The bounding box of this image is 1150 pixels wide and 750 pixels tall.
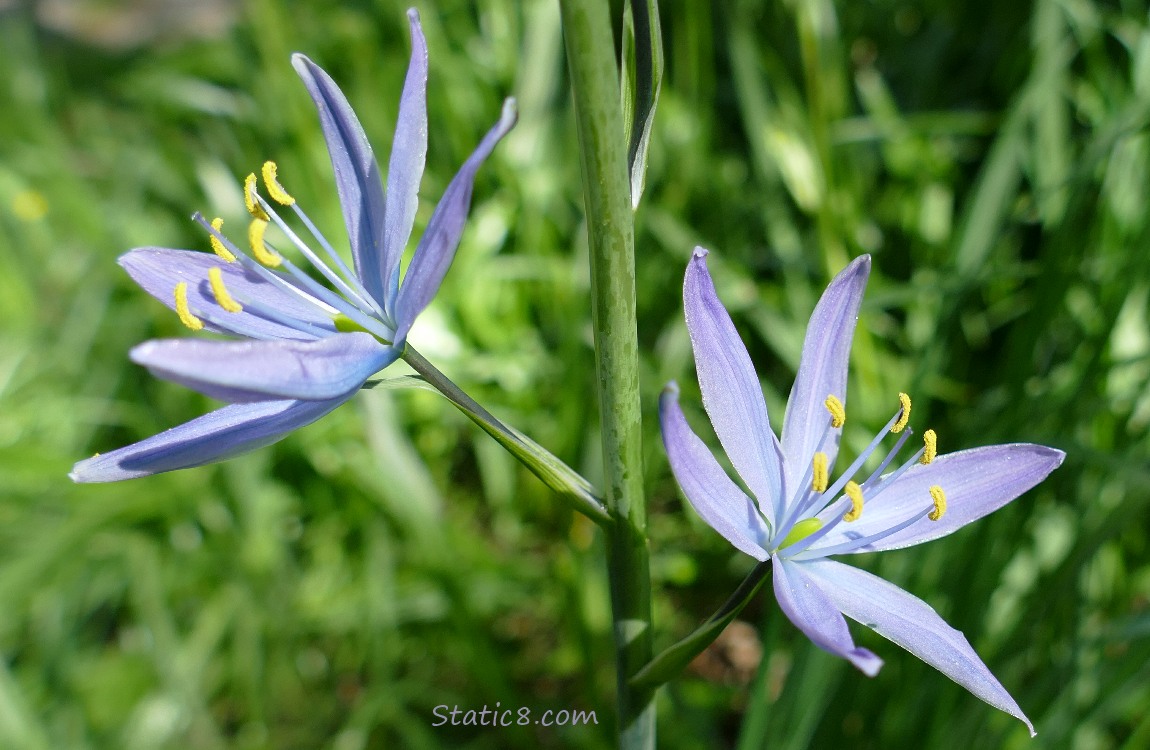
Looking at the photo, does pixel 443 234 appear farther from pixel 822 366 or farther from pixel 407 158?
pixel 822 366

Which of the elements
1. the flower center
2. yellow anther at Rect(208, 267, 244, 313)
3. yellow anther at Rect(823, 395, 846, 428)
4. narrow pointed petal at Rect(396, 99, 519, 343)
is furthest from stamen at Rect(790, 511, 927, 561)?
yellow anther at Rect(208, 267, 244, 313)

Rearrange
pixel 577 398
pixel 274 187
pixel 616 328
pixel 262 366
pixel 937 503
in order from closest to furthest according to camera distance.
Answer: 1. pixel 262 366
2. pixel 616 328
3. pixel 937 503
4. pixel 274 187
5. pixel 577 398

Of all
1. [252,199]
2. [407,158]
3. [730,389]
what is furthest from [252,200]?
[730,389]

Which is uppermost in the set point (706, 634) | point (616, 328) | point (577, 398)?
point (616, 328)

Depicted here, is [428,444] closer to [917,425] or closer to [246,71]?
[917,425]

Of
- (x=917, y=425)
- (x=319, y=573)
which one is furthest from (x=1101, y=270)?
(x=319, y=573)

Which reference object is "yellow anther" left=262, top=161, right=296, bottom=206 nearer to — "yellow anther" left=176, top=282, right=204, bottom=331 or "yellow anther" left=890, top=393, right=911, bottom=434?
"yellow anther" left=176, top=282, right=204, bottom=331
